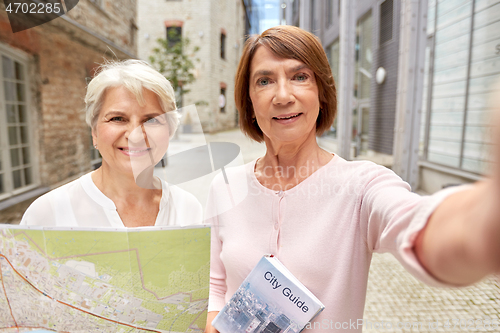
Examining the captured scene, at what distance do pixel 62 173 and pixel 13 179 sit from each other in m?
0.13

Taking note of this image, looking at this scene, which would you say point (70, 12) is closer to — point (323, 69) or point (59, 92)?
point (59, 92)

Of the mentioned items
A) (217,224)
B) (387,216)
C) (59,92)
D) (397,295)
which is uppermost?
(59,92)

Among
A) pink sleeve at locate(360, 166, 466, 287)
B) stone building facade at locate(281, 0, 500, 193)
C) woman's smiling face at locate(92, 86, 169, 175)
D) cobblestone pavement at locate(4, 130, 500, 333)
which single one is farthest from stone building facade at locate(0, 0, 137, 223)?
stone building facade at locate(281, 0, 500, 193)

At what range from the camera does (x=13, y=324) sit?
0.60 meters

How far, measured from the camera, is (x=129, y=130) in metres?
0.55

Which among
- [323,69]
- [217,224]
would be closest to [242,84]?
[323,69]

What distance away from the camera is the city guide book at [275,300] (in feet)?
1.78

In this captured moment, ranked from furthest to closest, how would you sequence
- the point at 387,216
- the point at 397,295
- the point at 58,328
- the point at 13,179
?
the point at 397,295 < the point at 13,179 < the point at 58,328 < the point at 387,216

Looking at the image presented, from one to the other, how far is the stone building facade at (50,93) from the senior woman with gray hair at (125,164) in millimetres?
77

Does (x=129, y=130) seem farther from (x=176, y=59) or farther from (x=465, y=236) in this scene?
(x=465, y=236)

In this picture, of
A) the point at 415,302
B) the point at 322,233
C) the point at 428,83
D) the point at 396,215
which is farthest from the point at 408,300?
the point at 428,83

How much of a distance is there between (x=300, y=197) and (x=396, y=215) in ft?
0.95

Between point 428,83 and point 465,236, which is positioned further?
point 428,83

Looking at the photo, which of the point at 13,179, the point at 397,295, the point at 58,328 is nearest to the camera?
the point at 58,328
